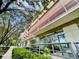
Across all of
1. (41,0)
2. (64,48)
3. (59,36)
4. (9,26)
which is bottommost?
(64,48)

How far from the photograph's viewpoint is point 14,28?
26.0 metres

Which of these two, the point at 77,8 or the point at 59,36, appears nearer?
the point at 77,8

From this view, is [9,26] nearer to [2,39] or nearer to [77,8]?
[2,39]

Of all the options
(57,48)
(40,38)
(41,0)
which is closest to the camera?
(41,0)

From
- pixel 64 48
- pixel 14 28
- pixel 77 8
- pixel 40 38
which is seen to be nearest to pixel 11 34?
pixel 14 28

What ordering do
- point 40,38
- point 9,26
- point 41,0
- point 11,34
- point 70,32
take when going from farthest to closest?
point 11,34, point 9,26, point 40,38, point 70,32, point 41,0

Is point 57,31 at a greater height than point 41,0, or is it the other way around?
point 41,0

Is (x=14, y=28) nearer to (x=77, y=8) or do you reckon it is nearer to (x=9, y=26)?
(x=9, y=26)

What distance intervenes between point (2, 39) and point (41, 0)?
20.1m

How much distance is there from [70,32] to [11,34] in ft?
68.9

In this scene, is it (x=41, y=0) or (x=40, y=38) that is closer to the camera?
(x=41, y=0)

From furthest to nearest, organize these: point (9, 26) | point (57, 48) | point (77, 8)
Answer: point (9, 26) < point (57, 48) < point (77, 8)

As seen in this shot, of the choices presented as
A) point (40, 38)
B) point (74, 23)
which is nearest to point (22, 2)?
point (74, 23)

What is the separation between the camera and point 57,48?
8.65 metres
